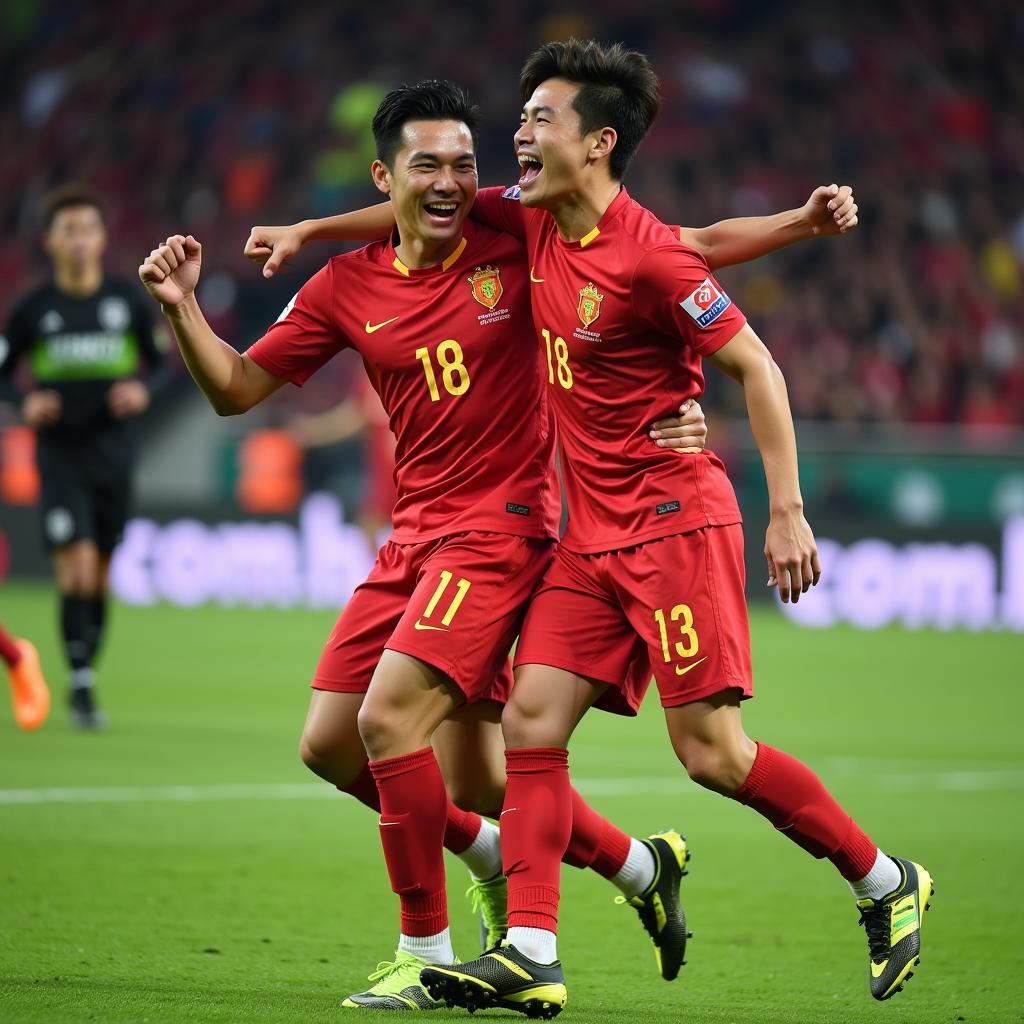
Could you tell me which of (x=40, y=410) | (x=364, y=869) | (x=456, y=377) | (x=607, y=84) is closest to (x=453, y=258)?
(x=456, y=377)

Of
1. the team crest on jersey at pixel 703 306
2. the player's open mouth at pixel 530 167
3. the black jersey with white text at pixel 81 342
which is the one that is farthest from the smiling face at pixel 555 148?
the black jersey with white text at pixel 81 342

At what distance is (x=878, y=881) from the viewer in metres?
4.53

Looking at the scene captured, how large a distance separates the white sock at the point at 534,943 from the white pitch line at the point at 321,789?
11.3 feet

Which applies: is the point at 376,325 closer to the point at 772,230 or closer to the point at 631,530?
the point at 631,530

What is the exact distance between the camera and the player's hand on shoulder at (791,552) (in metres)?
4.15

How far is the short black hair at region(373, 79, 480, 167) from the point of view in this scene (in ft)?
15.2

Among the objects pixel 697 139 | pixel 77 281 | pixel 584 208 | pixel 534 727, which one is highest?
pixel 697 139

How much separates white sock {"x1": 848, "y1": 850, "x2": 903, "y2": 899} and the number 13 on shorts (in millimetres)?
728

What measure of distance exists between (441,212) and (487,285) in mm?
220

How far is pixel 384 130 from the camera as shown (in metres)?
4.70

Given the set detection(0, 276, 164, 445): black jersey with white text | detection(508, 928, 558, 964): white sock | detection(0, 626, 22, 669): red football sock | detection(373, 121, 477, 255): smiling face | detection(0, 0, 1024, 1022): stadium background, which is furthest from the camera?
detection(0, 276, 164, 445): black jersey with white text

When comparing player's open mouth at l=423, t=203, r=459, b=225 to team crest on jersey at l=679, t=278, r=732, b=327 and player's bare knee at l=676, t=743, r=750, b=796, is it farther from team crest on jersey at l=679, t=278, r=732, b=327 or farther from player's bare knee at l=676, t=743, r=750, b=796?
player's bare knee at l=676, t=743, r=750, b=796

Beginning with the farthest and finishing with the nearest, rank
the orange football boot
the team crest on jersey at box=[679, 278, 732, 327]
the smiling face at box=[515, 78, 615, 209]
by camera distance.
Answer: the orange football boot < the smiling face at box=[515, 78, 615, 209] < the team crest on jersey at box=[679, 278, 732, 327]

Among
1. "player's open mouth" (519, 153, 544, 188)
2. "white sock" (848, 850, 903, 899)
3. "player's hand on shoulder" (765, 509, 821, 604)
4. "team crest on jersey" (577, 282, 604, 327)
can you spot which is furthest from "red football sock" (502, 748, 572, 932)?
"player's open mouth" (519, 153, 544, 188)
